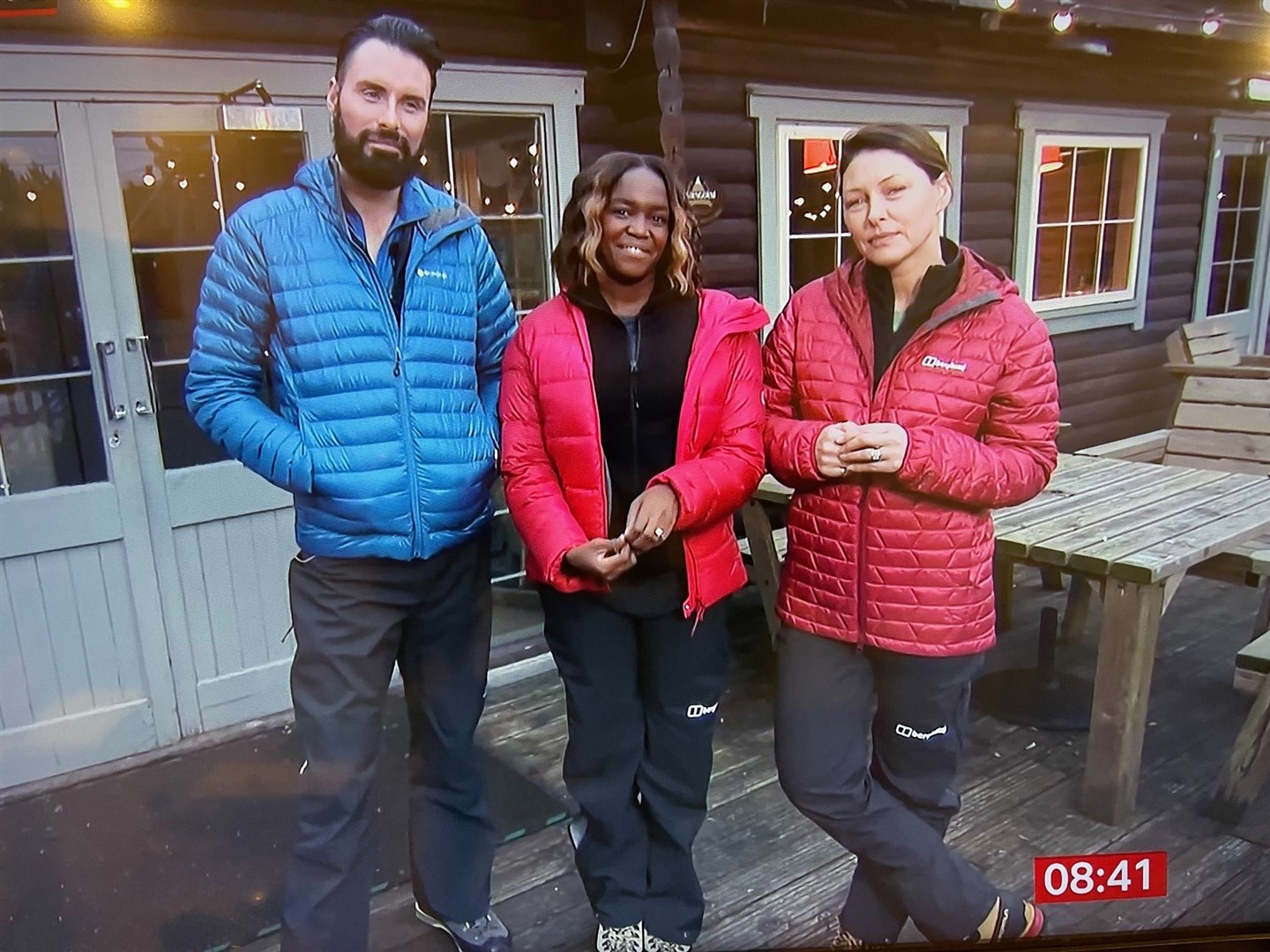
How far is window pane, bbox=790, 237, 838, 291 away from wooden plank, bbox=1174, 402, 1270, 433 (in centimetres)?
135

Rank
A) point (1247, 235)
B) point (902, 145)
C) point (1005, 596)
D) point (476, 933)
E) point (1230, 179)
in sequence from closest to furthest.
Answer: point (902, 145) < point (476, 933) < point (1230, 179) < point (1247, 235) < point (1005, 596)

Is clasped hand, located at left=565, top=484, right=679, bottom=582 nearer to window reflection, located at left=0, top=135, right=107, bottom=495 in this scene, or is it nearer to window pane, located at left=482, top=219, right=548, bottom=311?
window pane, located at left=482, top=219, right=548, bottom=311

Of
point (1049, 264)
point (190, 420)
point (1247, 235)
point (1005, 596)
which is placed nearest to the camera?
point (190, 420)

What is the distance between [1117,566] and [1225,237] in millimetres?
854

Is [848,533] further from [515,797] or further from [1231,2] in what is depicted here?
[1231,2]

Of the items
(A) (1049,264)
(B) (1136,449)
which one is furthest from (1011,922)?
(B) (1136,449)

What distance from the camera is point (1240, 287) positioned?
2.21 m

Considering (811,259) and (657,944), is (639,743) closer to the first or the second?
(657,944)

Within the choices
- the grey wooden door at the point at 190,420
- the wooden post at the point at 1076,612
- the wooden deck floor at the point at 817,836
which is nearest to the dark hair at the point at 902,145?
the grey wooden door at the point at 190,420

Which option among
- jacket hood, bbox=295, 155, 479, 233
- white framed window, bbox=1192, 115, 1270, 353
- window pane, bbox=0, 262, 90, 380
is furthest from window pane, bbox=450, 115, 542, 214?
white framed window, bbox=1192, 115, 1270, 353

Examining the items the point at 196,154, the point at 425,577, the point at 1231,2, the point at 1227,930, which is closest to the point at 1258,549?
the point at 1227,930

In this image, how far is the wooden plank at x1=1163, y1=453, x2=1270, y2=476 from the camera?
2.43 metres

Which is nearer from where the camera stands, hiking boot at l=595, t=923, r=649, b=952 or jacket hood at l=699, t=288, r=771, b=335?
jacket hood at l=699, t=288, r=771, b=335

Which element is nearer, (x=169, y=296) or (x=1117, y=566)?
(x=169, y=296)
